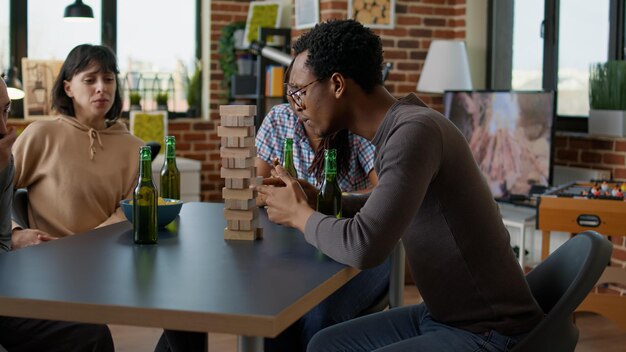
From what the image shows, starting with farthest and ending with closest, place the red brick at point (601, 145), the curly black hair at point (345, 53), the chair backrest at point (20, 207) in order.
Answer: the red brick at point (601, 145) < the chair backrest at point (20, 207) < the curly black hair at point (345, 53)

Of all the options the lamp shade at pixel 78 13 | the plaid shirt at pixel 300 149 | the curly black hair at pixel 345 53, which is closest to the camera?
the curly black hair at pixel 345 53

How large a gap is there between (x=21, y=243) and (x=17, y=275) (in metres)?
0.69

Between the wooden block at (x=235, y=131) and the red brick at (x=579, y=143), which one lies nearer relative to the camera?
the wooden block at (x=235, y=131)

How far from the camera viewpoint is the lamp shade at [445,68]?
5363mm

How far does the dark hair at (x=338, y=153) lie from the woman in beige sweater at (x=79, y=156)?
25.1 inches

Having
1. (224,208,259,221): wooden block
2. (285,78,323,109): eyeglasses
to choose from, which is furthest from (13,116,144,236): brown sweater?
(285,78,323,109): eyeglasses

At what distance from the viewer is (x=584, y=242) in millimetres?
1890

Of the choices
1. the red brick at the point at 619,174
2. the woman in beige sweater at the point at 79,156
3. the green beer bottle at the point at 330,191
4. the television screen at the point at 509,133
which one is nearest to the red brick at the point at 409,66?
the television screen at the point at 509,133

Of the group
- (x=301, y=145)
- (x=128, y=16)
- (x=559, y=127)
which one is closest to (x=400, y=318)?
(x=301, y=145)

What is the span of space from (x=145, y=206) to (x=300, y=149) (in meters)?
1.21

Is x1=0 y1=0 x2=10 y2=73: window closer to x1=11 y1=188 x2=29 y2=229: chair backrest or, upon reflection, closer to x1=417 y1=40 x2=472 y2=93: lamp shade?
x1=417 y1=40 x2=472 y2=93: lamp shade

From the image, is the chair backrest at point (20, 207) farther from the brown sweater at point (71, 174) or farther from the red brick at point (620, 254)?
the red brick at point (620, 254)

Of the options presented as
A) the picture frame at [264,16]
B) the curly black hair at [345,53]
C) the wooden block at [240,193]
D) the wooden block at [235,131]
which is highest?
the picture frame at [264,16]

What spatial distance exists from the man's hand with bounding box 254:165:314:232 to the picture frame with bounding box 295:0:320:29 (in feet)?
11.6
